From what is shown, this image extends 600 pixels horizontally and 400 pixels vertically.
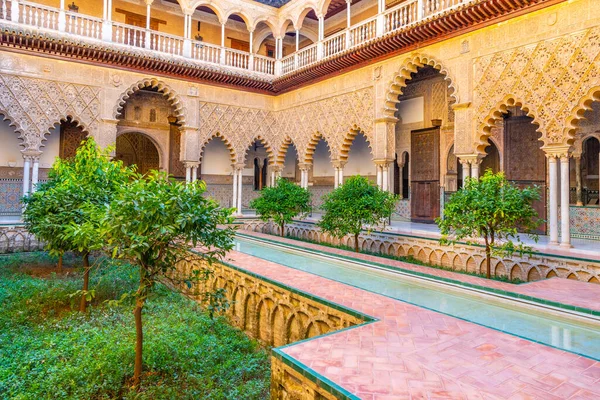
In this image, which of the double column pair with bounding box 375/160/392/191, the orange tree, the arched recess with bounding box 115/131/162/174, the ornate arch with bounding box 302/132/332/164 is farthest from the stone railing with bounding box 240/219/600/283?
the arched recess with bounding box 115/131/162/174

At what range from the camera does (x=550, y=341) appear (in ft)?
9.94

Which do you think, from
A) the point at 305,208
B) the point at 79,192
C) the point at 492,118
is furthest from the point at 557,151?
the point at 79,192

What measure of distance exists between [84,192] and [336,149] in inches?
285

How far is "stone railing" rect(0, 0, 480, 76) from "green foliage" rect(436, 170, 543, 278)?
12.9ft

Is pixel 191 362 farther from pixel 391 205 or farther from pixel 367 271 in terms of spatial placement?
pixel 391 205

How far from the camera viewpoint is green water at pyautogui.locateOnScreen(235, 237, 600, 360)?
10.2ft

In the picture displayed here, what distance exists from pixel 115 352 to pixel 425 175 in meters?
9.98

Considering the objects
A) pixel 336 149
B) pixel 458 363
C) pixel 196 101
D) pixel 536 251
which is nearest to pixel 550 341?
pixel 458 363

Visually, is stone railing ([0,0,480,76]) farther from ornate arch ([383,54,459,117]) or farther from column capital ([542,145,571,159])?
column capital ([542,145,571,159])

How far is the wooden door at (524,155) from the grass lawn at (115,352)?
26.9 ft

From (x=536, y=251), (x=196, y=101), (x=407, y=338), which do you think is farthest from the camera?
(x=196, y=101)

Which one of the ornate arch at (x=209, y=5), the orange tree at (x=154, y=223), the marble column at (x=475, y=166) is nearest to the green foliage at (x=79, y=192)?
the orange tree at (x=154, y=223)

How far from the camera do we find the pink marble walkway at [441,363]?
216 centimetres

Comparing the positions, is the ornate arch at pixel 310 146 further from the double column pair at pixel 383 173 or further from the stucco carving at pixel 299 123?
the double column pair at pixel 383 173
